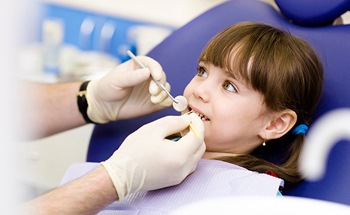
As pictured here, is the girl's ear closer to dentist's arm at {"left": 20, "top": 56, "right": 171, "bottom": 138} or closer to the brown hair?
the brown hair

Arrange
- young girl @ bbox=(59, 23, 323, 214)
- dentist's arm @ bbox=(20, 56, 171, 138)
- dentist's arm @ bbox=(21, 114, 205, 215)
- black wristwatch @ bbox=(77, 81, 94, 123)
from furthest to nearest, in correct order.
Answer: black wristwatch @ bbox=(77, 81, 94, 123)
dentist's arm @ bbox=(20, 56, 171, 138)
young girl @ bbox=(59, 23, 323, 214)
dentist's arm @ bbox=(21, 114, 205, 215)

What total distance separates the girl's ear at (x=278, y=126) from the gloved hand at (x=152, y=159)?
0.27 metres

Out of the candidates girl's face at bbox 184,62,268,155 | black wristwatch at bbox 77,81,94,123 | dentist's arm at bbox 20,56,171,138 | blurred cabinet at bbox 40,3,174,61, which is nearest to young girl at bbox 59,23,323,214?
girl's face at bbox 184,62,268,155

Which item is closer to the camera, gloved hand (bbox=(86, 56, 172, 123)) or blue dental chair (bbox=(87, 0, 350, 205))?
blue dental chair (bbox=(87, 0, 350, 205))

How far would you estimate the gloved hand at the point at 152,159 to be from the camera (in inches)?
35.2

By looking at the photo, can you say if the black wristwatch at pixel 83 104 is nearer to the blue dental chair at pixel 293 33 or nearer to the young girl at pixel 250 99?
the blue dental chair at pixel 293 33

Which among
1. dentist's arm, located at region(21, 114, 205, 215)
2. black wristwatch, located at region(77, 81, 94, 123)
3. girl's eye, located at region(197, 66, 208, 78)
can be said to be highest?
girl's eye, located at region(197, 66, 208, 78)

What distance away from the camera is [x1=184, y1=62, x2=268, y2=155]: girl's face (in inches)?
43.0

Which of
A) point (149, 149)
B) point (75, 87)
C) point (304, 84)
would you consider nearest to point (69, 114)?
point (75, 87)

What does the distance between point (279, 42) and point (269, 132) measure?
0.22 m

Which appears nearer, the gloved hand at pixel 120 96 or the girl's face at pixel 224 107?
the girl's face at pixel 224 107

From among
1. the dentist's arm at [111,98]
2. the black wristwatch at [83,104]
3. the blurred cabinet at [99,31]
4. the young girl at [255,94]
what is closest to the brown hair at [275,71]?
the young girl at [255,94]

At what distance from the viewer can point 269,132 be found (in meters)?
1.16

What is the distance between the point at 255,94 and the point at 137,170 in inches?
14.3
